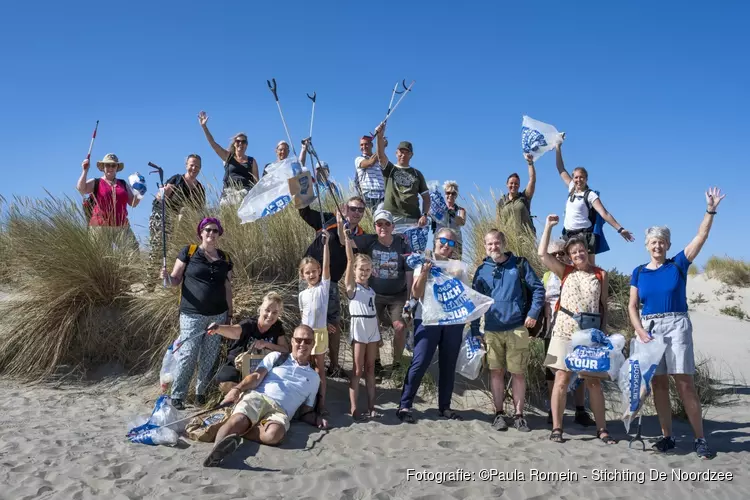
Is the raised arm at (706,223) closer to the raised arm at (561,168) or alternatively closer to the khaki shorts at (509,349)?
the khaki shorts at (509,349)

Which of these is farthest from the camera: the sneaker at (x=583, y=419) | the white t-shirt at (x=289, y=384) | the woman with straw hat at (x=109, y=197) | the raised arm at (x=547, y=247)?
the woman with straw hat at (x=109, y=197)

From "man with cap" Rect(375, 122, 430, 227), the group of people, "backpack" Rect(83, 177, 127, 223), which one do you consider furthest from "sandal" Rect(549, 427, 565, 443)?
"backpack" Rect(83, 177, 127, 223)

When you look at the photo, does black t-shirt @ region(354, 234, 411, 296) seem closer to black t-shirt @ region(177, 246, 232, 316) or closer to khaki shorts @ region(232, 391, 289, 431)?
black t-shirt @ region(177, 246, 232, 316)

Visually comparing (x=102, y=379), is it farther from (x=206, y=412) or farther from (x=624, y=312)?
(x=624, y=312)

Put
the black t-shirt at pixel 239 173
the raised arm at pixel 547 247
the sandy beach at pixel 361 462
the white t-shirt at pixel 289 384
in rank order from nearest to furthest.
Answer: the sandy beach at pixel 361 462
the white t-shirt at pixel 289 384
the raised arm at pixel 547 247
the black t-shirt at pixel 239 173

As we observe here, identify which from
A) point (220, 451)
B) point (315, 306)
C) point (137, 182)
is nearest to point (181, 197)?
point (137, 182)

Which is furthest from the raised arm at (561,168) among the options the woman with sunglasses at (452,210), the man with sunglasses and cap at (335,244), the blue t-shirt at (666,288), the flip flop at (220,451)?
the flip flop at (220,451)

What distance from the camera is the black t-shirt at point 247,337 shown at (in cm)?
546

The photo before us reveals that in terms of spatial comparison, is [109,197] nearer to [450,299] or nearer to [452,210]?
[452,210]

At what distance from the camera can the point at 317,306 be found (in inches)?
218

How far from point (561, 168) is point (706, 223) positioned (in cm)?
285

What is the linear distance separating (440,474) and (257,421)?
5.21 ft

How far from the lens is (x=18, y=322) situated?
6.92m

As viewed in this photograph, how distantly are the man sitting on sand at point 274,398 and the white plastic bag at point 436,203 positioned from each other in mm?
2992
